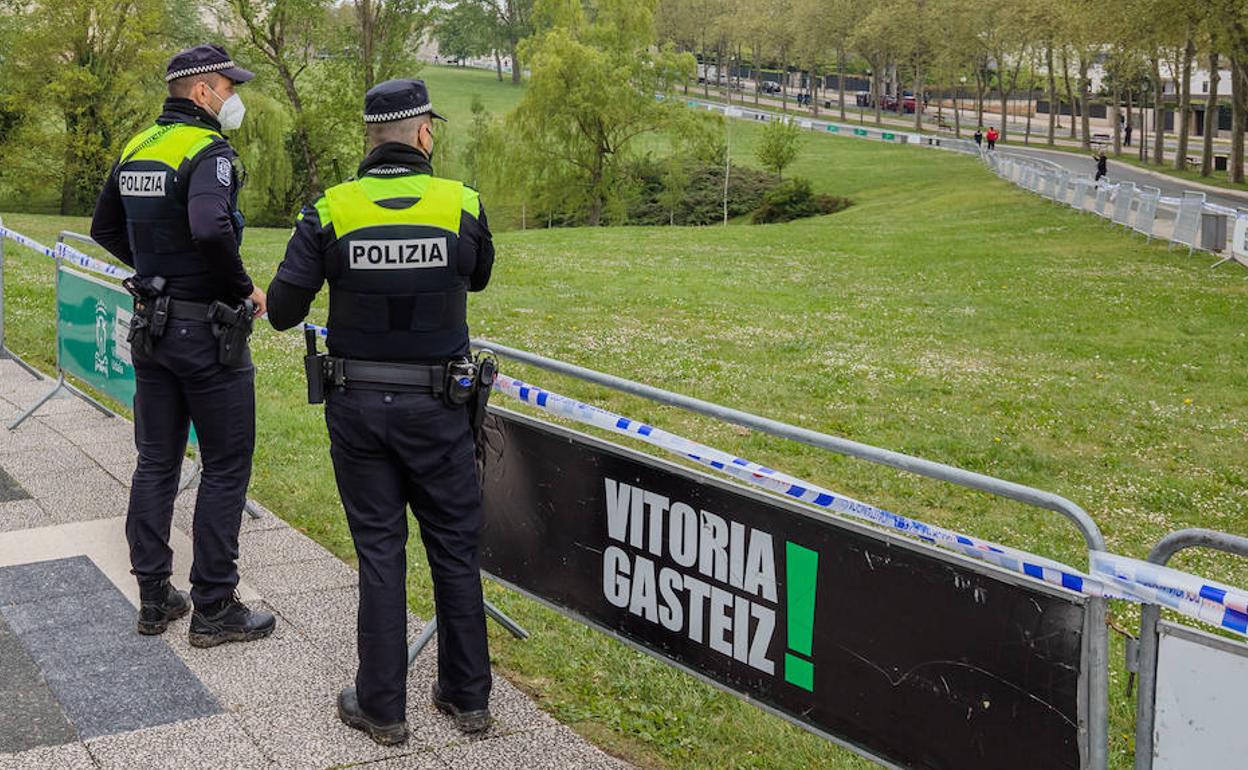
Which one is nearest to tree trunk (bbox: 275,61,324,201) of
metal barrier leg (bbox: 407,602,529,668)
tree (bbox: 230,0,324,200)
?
tree (bbox: 230,0,324,200)

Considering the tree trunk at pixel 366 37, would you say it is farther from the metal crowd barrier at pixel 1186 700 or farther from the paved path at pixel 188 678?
the metal crowd barrier at pixel 1186 700

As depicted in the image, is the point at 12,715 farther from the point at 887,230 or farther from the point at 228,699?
the point at 887,230

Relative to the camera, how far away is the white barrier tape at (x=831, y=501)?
3391 millimetres

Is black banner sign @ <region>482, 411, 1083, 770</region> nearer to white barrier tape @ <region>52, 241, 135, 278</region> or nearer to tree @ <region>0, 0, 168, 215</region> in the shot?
white barrier tape @ <region>52, 241, 135, 278</region>

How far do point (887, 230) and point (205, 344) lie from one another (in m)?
32.2

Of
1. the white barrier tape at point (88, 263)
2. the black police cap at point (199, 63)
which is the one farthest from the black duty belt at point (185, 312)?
the white barrier tape at point (88, 263)

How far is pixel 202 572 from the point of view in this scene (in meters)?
5.55

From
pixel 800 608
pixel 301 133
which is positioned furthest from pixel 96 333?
pixel 301 133

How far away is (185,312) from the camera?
5449mm

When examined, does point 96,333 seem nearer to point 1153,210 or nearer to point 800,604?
point 800,604

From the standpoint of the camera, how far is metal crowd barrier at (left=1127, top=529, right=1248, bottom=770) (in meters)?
2.87

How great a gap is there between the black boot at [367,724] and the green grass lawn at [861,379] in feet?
2.25

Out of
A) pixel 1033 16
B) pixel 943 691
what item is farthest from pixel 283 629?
pixel 1033 16

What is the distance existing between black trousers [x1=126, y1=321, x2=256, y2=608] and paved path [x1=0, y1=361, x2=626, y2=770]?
1.12ft
